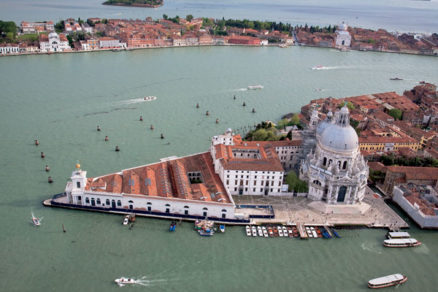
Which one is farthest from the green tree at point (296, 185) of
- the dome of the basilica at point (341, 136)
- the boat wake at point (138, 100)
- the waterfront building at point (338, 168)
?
the boat wake at point (138, 100)

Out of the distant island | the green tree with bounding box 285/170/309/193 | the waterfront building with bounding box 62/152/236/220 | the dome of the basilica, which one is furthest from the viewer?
the distant island

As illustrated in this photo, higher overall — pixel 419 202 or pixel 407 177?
pixel 407 177

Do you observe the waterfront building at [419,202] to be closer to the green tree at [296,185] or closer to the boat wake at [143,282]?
the green tree at [296,185]

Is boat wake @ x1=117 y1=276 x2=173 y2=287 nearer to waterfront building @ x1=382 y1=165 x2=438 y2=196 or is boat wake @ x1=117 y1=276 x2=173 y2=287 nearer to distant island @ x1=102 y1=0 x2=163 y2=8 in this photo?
waterfront building @ x1=382 y1=165 x2=438 y2=196

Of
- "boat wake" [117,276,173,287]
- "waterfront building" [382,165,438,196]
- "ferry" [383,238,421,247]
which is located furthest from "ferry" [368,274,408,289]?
"boat wake" [117,276,173,287]

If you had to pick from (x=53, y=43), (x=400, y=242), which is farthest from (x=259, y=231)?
(x=53, y=43)

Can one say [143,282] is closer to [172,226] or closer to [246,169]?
[172,226]

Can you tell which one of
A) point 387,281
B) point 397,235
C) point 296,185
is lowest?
point 387,281
